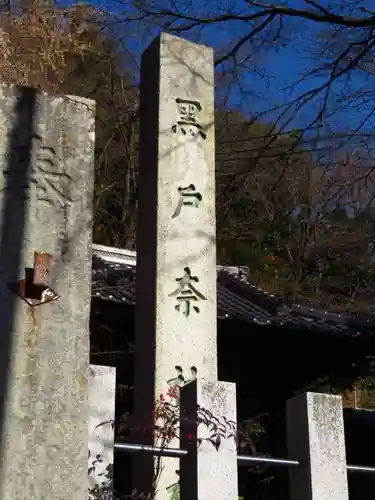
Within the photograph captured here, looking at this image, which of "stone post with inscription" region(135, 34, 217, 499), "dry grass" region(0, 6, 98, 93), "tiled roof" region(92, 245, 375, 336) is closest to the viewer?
"stone post with inscription" region(135, 34, 217, 499)

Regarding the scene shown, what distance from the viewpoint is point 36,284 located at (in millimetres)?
2154

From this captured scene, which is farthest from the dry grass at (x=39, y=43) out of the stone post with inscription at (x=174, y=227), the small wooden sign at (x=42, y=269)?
the small wooden sign at (x=42, y=269)

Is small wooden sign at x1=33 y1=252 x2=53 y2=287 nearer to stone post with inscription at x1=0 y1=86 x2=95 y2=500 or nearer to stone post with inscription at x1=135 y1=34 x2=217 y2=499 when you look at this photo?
stone post with inscription at x1=0 y1=86 x2=95 y2=500

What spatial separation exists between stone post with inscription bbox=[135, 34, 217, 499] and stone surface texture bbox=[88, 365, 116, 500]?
1.59 metres

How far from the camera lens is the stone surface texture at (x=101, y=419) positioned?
2855 millimetres

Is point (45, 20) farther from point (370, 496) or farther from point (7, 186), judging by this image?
point (370, 496)

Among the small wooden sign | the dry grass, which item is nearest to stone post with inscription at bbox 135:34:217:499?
the dry grass

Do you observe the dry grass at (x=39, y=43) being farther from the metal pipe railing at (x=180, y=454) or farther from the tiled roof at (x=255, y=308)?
the metal pipe railing at (x=180, y=454)

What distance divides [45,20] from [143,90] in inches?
71.1

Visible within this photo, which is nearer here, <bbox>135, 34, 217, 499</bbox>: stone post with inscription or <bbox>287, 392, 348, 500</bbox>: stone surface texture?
<bbox>287, 392, 348, 500</bbox>: stone surface texture

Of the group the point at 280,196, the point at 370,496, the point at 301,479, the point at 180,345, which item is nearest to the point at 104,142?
the point at 280,196

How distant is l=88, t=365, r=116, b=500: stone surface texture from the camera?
112 inches

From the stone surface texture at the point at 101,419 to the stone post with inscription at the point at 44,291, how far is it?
0.65m

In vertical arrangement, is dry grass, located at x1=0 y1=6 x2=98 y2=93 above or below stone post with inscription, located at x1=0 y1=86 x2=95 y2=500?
above
